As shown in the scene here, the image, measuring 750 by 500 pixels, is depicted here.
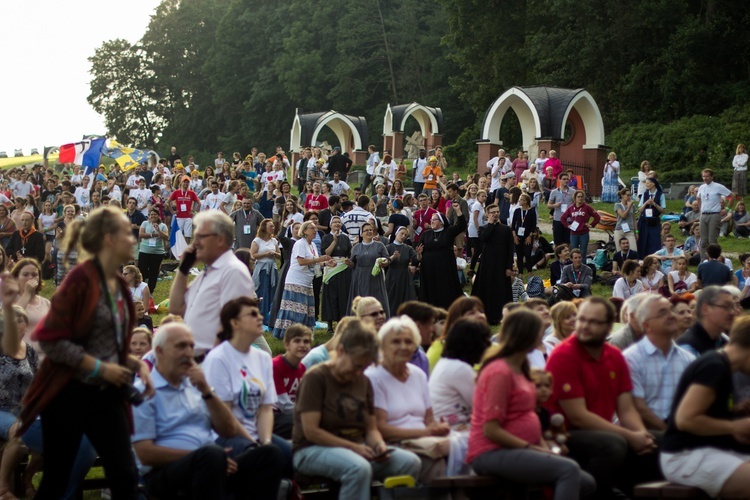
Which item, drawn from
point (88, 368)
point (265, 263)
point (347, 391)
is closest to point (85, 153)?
point (265, 263)

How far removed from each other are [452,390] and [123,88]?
64750mm

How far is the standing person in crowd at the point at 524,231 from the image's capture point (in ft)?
65.2

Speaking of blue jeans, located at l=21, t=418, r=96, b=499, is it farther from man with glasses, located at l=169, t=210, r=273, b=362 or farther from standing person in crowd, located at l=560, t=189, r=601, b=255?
standing person in crowd, located at l=560, t=189, r=601, b=255

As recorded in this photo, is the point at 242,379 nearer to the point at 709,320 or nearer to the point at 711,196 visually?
the point at 709,320

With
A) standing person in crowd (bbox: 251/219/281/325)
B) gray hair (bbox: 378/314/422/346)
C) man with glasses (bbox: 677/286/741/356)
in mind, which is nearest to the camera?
gray hair (bbox: 378/314/422/346)

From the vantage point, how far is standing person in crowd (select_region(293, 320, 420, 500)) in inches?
265

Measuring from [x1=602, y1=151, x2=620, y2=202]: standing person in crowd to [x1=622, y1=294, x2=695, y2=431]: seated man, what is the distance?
1960 cm

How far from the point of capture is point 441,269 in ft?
52.1

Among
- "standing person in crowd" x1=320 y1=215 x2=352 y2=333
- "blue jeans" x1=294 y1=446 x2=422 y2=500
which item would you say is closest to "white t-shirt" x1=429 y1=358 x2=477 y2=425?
"blue jeans" x1=294 y1=446 x2=422 y2=500

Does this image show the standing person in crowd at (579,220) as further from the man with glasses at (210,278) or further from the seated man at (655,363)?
the man with glasses at (210,278)

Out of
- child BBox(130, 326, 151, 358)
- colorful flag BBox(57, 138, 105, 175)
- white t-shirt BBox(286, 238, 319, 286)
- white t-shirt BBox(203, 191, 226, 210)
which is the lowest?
child BBox(130, 326, 151, 358)

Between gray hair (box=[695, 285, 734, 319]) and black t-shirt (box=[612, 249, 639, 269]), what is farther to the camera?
black t-shirt (box=[612, 249, 639, 269])

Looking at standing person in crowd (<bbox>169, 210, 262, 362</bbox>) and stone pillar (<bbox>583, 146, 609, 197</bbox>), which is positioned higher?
stone pillar (<bbox>583, 146, 609, 197</bbox>)

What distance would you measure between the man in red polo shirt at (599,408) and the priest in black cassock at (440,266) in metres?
8.68
